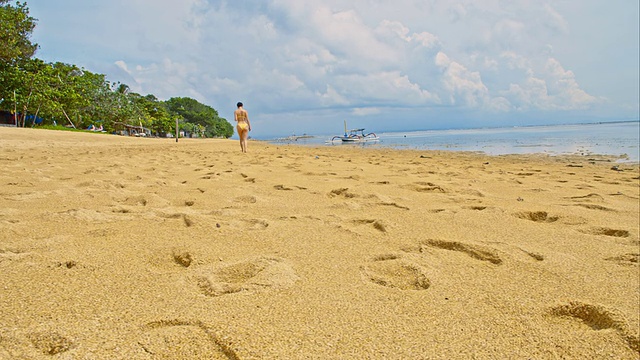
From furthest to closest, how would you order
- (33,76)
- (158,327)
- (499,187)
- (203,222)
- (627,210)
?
1. (33,76)
2. (499,187)
3. (627,210)
4. (203,222)
5. (158,327)

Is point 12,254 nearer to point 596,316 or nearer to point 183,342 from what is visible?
point 183,342

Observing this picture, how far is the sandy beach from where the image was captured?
43.1 inches

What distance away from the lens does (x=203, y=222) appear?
88.4 inches

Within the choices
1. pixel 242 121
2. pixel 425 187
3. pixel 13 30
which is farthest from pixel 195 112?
pixel 425 187

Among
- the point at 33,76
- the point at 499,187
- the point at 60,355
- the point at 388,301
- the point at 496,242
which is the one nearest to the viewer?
the point at 60,355

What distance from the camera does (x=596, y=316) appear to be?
4.41 ft

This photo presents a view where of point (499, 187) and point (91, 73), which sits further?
point (91, 73)

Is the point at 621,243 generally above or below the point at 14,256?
below

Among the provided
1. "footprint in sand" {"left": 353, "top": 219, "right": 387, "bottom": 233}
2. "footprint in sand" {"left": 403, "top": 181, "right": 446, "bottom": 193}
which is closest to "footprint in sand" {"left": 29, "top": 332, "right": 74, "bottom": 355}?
"footprint in sand" {"left": 353, "top": 219, "right": 387, "bottom": 233}

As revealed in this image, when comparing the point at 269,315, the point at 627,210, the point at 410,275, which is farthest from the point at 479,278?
the point at 627,210

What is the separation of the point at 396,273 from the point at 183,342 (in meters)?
0.94

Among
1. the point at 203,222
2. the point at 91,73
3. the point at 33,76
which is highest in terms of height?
the point at 91,73

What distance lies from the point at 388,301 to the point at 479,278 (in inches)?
19.9

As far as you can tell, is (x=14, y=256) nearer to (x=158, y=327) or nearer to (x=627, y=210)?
(x=158, y=327)
